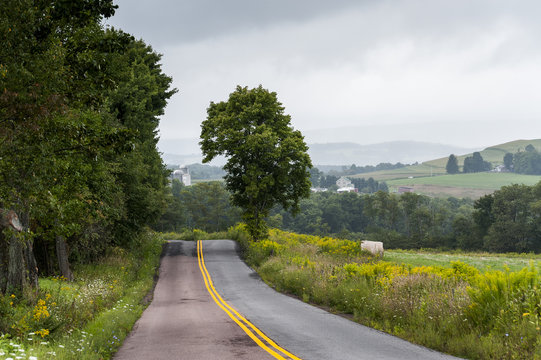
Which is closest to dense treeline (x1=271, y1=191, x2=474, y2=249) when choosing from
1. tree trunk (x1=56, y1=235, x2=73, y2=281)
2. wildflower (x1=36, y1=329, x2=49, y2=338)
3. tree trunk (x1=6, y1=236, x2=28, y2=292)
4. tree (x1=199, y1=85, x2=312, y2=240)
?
tree (x1=199, y1=85, x2=312, y2=240)

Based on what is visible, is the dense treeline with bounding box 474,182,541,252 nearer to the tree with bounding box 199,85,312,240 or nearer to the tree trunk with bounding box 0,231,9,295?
the tree with bounding box 199,85,312,240

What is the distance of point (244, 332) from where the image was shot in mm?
11719

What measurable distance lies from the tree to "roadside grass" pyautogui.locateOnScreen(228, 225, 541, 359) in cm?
1630

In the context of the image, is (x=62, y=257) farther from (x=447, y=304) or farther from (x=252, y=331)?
(x=447, y=304)

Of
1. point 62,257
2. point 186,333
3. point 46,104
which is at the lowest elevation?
point 186,333

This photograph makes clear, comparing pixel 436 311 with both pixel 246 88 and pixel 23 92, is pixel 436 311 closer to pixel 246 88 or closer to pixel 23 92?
pixel 23 92

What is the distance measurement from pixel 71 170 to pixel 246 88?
26.5 m

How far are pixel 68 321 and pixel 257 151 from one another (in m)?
24.3

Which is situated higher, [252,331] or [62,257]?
[62,257]

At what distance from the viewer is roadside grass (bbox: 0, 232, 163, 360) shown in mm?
9039

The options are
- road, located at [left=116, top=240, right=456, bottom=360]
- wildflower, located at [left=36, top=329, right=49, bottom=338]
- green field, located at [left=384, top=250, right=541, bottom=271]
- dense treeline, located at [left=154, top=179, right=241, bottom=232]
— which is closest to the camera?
road, located at [left=116, top=240, right=456, bottom=360]

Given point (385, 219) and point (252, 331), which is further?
point (385, 219)

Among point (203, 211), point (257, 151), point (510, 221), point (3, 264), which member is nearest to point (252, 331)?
point (3, 264)

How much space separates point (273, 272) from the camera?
2520 centimetres
